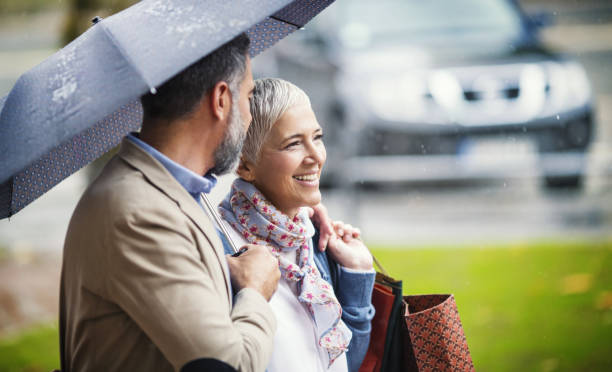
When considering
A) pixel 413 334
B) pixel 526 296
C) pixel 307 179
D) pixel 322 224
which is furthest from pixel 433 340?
pixel 526 296

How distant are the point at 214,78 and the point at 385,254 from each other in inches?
187

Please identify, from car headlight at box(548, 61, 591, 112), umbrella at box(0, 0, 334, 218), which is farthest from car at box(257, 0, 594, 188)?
umbrella at box(0, 0, 334, 218)

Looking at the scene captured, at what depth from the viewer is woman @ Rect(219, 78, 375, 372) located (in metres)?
2.05

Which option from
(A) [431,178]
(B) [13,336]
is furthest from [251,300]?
(A) [431,178]

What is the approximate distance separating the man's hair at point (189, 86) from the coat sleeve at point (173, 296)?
285 mm

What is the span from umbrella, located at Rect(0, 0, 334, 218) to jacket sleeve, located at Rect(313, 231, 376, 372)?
3.11ft

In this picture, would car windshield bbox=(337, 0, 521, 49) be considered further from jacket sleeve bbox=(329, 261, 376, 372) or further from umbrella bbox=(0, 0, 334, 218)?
umbrella bbox=(0, 0, 334, 218)

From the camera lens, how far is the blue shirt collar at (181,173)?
1.66m

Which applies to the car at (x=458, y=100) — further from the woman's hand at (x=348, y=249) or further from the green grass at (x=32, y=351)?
the woman's hand at (x=348, y=249)

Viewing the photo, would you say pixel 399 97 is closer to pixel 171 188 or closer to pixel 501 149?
pixel 501 149

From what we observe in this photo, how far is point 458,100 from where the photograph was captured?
808 cm

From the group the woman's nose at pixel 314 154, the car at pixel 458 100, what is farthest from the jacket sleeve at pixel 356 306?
the car at pixel 458 100

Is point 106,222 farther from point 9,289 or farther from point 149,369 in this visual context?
point 9,289

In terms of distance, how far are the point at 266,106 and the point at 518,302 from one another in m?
3.61
